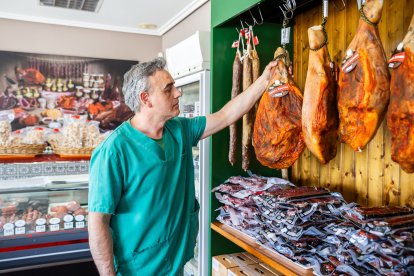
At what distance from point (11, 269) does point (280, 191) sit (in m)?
1.90

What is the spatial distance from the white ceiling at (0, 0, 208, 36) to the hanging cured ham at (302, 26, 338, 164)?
258 centimetres

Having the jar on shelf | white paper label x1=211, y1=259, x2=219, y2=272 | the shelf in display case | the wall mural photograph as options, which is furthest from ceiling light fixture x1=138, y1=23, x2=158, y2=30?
white paper label x1=211, y1=259, x2=219, y2=272

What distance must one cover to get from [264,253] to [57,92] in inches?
150

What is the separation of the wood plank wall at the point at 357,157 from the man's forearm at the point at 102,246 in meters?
1.23

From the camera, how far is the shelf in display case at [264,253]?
1.50 meters

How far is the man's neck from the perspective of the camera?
1.88m

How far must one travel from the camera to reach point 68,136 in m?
2.63

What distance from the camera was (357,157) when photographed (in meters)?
1.82

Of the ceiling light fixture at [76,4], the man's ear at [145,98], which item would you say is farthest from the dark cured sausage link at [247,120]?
the ceiling light fixture at [76,4]

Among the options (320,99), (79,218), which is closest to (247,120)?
(320,99)

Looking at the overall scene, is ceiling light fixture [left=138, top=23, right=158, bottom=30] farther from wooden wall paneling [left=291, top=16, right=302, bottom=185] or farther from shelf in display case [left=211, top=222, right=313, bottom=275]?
shelf in display case [left=211, top=222, right=313, bottom=275]

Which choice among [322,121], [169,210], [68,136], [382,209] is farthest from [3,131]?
[382,209]

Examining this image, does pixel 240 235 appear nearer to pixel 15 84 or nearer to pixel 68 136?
pixel 68 136

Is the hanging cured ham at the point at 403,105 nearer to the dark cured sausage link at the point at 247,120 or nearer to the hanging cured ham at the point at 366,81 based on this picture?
the hanging cured ham at the point at 366,81
